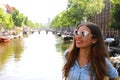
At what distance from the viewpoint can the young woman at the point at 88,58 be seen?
3596 mm

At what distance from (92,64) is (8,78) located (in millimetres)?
14340

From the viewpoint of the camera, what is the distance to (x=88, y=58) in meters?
3.72

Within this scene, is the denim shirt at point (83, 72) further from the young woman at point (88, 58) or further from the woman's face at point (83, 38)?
the woman's face at point (83, 38)

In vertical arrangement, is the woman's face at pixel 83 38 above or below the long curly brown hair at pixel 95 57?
above

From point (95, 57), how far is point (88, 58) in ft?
0.30

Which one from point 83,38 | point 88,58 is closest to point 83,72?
point 88,58

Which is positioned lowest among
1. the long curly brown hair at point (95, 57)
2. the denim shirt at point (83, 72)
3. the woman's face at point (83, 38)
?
the denim shirt at point (83, 72)

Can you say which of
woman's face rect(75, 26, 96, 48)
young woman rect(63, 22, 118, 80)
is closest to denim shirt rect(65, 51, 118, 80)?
young woman rect(63, 22, 118, 80)

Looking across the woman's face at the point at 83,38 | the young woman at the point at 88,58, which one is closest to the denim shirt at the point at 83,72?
the young woman at the point at 88,58

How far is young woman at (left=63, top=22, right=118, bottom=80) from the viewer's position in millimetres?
3596

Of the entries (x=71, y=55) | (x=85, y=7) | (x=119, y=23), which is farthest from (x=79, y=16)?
(x=71, y=55)

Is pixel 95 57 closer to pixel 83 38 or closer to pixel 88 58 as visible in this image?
pixel 88 58

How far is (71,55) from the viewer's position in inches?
149

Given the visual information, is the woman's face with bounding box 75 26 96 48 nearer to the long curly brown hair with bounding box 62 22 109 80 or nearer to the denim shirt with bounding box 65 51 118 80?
the long curly brown hair with bounding box 62 22 109 80
